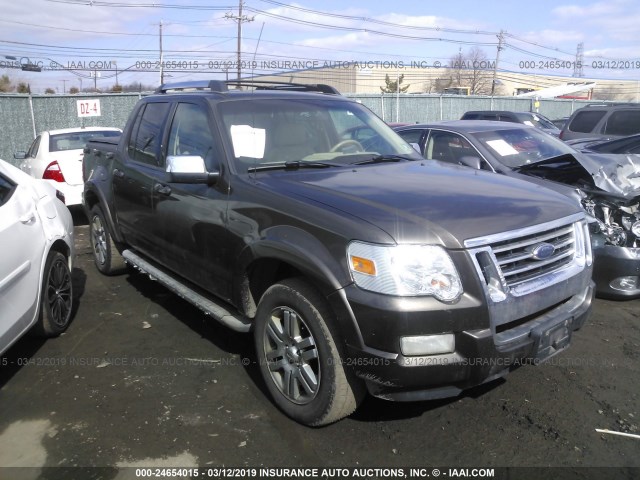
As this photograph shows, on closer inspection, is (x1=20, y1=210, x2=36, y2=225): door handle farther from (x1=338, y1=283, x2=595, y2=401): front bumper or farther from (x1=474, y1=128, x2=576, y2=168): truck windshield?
(x1=474, y1=128, x2=576, y2=168): truck windshield

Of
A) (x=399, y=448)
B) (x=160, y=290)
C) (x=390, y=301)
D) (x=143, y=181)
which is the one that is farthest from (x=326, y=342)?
(x=160, y=290)

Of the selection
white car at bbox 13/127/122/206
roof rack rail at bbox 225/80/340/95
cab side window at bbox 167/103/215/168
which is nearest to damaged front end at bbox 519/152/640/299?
roof rack rail at bbox 225/80/340/95

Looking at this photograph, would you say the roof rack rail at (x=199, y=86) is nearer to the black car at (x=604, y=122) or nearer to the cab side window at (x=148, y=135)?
the cab side window at (x=148, y=135)

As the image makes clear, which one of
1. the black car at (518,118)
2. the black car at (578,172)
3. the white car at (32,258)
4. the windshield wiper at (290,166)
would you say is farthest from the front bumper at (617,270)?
the black car at (518,118)

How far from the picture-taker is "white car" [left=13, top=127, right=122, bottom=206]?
8828mm

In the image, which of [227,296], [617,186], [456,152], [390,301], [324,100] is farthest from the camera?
[456,152]

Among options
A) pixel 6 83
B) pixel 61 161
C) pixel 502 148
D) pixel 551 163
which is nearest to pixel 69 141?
pixel 61 161

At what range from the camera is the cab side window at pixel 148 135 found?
15.0ft

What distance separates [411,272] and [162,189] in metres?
2.41

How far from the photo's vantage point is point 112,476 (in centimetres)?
275

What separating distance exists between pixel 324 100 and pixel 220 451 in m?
2.80

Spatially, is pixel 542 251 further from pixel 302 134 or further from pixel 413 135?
pixel 413 135

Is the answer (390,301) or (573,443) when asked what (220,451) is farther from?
(573,443)

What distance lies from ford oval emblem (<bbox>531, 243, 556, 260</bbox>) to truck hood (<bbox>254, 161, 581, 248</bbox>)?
0.14 meters
